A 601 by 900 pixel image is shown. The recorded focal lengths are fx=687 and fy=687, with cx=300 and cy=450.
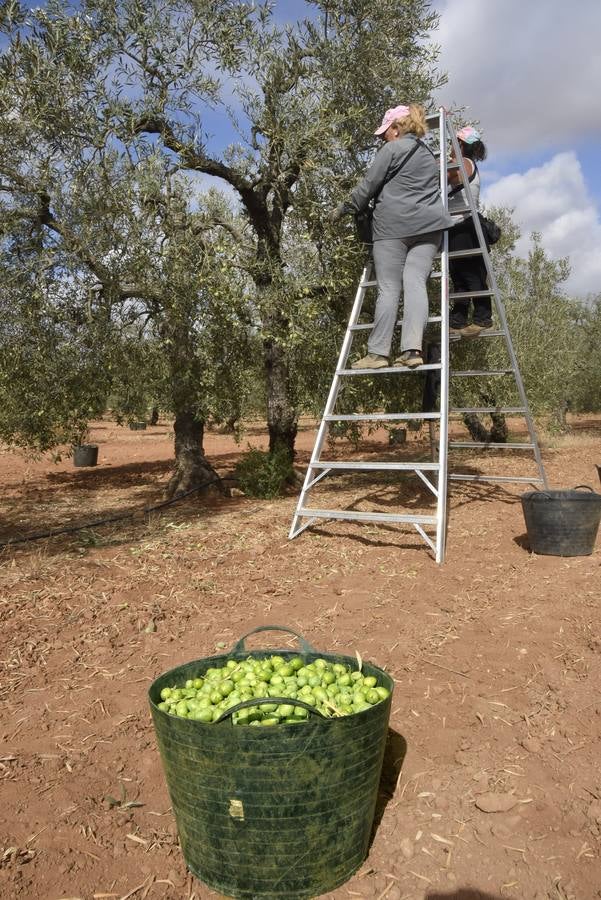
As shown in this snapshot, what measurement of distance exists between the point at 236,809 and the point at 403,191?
18.0 ft

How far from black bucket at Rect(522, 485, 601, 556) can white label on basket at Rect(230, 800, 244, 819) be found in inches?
171

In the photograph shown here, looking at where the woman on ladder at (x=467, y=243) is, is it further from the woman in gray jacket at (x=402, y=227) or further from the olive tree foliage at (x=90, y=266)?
the olive tree foliage at (x=90, y=266)

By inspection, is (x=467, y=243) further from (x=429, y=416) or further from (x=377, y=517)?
(x=377, y=517)

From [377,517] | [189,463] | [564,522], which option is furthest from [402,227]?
[189,463]

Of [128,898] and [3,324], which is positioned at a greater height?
[3,324]

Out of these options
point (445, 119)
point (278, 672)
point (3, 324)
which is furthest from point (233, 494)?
point (278, 672)

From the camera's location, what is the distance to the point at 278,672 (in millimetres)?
3000

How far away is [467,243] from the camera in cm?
773

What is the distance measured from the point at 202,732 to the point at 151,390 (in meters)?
7.33

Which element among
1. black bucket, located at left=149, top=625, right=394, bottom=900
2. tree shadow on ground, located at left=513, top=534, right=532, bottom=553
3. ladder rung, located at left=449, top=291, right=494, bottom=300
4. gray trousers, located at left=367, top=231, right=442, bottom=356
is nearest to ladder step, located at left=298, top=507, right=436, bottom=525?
tree shadow on ground, located at left=513, top=534, right=532, bottom=553

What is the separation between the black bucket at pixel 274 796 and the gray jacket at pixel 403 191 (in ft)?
15.9

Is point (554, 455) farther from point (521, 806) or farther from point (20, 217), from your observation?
point (521, 806)

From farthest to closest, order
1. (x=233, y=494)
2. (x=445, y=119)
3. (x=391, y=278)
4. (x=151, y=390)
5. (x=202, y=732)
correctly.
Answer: (x=233, y=494), (x=151, y=390), (x=445, y=119), (x=391, y=278), (x=202, y=732)

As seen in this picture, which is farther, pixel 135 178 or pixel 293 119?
pixel 293 119
